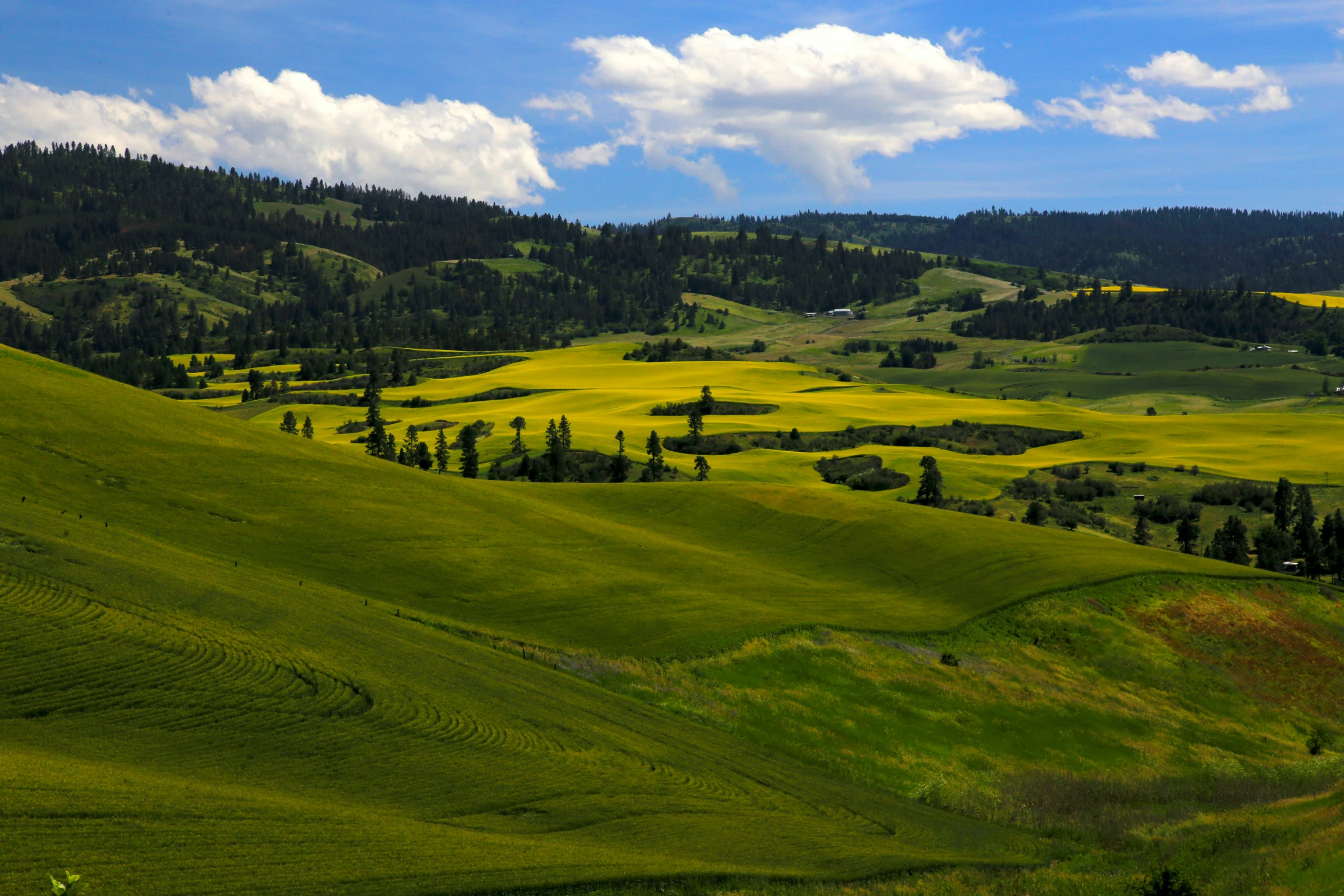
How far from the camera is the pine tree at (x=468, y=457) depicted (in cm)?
9775

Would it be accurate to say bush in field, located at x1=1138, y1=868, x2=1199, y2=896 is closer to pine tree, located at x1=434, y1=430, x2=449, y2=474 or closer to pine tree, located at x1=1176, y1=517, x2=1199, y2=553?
pine tree, located at x1=1176, y1=517, x2=1199, y2=553

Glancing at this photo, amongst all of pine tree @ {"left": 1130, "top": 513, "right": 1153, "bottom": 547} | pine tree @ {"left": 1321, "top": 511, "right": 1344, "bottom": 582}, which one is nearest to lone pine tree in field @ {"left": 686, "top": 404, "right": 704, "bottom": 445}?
pine tree @ {"left": 1130, "top": 513, "right": 1153, "bottom": 547}

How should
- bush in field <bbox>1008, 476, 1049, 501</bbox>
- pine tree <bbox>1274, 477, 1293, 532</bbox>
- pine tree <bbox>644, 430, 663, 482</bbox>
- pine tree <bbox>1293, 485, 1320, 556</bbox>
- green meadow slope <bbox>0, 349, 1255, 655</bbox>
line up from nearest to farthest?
1. green meadow slope <bbox>0, 349, 1255, 655</bbox>
2. pine tree <bbox>1293, 485, 1320, 556</bbox>
3. pine tree <bbox>1274, 477, 1293, 532</bbox>
4. pine tree <bbox>644, 430, 663, 482</bbox>
5. bush in field <bbox>1008, 476, 1049, 501</bbox>

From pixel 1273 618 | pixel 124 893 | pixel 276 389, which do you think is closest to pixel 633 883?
pixel 124 893

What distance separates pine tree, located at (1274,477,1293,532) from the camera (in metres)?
90.1

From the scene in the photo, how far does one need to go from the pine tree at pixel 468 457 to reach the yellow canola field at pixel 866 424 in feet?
24.0

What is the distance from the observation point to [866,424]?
14588 cm

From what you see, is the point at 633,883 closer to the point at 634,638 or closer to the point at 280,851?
the point at 280,851

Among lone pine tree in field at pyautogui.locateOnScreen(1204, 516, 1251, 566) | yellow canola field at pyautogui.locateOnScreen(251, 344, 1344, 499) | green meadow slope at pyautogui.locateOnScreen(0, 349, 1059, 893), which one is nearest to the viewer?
green meadow slope at pyautogui.locateOnScreen(0, 349, 1059, 893)

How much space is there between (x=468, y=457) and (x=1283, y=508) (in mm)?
71141

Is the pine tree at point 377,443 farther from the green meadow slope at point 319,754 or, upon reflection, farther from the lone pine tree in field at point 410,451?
the green meadow slope at point 319,754

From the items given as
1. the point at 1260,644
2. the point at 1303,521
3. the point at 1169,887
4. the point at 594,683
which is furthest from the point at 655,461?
the point at 1169,887

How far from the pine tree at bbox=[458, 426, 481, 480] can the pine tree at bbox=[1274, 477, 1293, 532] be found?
6848 centimetres

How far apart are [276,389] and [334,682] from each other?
544 feet
